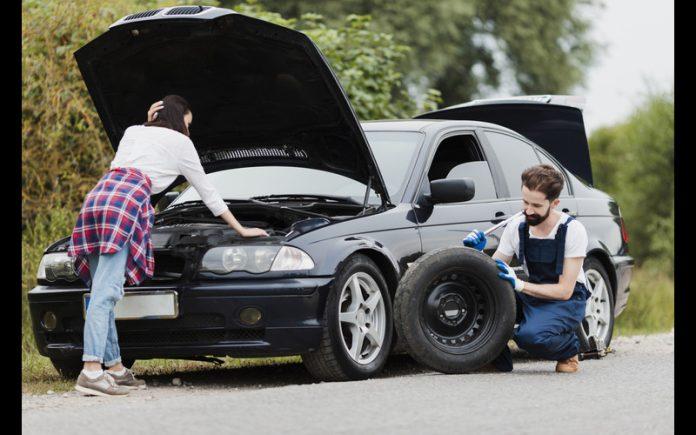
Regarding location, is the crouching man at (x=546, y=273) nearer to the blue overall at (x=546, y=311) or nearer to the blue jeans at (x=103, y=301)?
the blue overall at (x=546, y=311)

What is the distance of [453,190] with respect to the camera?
7781mm

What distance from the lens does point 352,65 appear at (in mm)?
15094

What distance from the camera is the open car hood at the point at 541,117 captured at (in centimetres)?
998

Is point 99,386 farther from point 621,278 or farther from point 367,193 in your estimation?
point 621,278

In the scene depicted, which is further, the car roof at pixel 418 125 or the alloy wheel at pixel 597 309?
the alloy wheel at pixel 597 309

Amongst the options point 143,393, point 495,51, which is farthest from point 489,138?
point 495,51

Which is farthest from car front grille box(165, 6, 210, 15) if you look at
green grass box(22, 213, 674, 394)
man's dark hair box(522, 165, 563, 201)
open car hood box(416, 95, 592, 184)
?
open car hood box(416, 95, 592, 184)

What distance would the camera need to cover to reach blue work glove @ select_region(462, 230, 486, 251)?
7.91m

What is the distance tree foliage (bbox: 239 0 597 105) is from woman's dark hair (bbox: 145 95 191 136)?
770 inches

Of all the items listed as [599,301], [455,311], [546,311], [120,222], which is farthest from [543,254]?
[120,222]

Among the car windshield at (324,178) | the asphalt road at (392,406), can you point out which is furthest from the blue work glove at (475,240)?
the asphalt road at (392,406)
